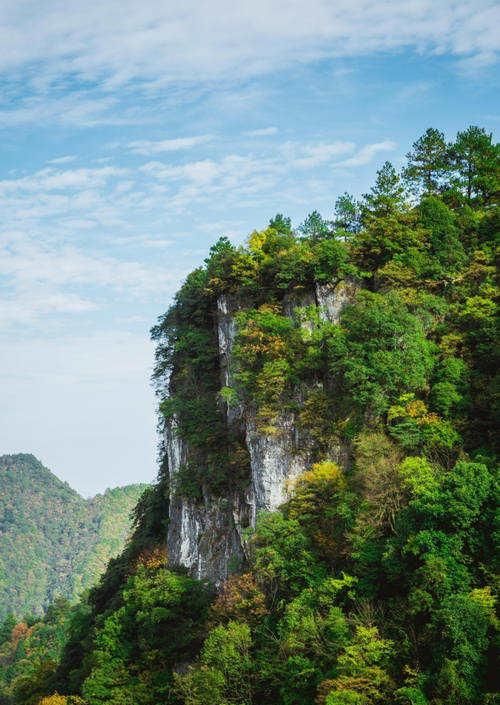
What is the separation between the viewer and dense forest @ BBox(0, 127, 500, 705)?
55.4 feet

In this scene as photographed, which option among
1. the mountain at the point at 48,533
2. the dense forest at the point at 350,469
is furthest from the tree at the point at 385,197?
the mountain at the point at 48,533

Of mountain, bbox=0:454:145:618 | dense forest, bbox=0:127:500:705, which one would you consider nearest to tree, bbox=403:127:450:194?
dense forest, bbox=0:127:500:705

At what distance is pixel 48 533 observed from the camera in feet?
555

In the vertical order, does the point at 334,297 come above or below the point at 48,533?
below

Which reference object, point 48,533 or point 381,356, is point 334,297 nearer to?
point 381,356

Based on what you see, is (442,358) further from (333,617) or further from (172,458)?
(172,458)

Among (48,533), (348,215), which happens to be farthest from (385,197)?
(48,533)

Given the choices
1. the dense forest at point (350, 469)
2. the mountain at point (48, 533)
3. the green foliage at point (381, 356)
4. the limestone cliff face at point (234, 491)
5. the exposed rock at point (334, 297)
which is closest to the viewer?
the dense forest at point (350, 469)

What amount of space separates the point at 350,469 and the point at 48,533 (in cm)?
15957

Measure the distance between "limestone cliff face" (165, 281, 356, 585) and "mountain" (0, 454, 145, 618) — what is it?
388ft

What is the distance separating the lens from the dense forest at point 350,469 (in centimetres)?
1688

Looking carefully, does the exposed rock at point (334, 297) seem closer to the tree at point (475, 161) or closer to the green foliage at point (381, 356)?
the green foliage at point (381, 356)

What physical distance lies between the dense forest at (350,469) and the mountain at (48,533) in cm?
12066

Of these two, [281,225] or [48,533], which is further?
[48,533]
